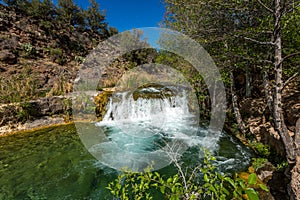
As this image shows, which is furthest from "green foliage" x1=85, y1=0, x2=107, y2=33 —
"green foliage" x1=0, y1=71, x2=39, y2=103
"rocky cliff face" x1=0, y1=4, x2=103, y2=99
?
"green foliage" x1=0, y1=71, x2=39, y2=103

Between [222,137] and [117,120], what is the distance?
422 cm

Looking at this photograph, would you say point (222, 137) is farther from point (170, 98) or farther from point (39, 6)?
point (39, 6)

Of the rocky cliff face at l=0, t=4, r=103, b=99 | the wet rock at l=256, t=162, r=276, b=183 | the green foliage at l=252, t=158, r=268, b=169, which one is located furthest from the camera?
the rocky cliff face at l=0, t=4, r=103, b=99

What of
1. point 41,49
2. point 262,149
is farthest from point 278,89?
point 41,49

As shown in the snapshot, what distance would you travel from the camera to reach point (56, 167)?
3.19 metres

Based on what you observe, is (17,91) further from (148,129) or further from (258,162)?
(258,162)

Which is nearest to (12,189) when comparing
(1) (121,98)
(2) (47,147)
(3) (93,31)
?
(2) (47,147)

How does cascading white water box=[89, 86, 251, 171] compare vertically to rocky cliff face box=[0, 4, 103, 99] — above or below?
below

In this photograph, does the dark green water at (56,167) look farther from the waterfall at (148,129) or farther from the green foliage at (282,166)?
the green foliage at (282,166)

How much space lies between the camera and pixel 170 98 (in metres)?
7.39

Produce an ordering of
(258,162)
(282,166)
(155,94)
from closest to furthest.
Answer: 1. (282,166)
2. (258,162)
3. (155,94)

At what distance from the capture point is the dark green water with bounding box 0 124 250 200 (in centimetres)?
251

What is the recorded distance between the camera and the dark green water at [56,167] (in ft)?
8.23

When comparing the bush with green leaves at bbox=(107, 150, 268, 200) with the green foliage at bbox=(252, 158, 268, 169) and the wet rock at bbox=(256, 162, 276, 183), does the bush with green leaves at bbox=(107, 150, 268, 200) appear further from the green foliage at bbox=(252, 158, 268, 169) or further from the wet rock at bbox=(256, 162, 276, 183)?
the green foliage at bbox=(252, 158, 268, 169)
